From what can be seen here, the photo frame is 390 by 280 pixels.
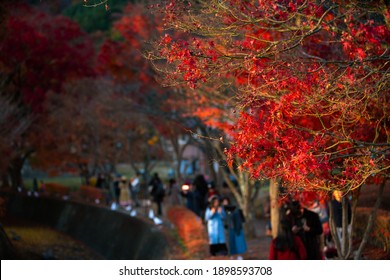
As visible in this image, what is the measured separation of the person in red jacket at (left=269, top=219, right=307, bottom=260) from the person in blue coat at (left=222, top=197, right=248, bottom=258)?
188 inches

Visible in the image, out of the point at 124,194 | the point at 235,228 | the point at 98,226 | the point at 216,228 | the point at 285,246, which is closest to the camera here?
the point at 285,246

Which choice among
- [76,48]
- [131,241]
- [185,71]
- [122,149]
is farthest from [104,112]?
[185,71]

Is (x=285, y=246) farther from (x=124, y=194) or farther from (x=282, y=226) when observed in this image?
(x=124, y=194)

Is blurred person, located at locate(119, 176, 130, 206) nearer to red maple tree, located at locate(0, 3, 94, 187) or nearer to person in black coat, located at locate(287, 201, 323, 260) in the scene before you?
red maple tree, located at locate(0, 3, 94, 187)

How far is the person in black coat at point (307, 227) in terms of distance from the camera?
16.8m

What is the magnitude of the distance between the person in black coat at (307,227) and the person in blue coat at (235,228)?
12.6 ft

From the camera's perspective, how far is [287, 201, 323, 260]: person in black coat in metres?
16.8

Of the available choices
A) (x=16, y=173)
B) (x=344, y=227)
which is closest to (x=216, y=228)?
(x=344, y=227)

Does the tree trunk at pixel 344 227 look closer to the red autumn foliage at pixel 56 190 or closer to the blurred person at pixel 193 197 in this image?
the blurred person at pixel 193 197

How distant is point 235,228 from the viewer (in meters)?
20.9

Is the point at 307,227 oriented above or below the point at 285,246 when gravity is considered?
above

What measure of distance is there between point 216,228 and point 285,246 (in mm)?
4919

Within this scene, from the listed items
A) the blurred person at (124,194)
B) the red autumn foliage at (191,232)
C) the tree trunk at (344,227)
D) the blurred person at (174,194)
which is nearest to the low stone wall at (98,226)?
the red autumn foliage at (191,232)

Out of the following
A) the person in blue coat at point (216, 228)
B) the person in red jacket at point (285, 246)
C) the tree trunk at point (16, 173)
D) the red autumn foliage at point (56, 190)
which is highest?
the tree trunk at point (16, 173)
